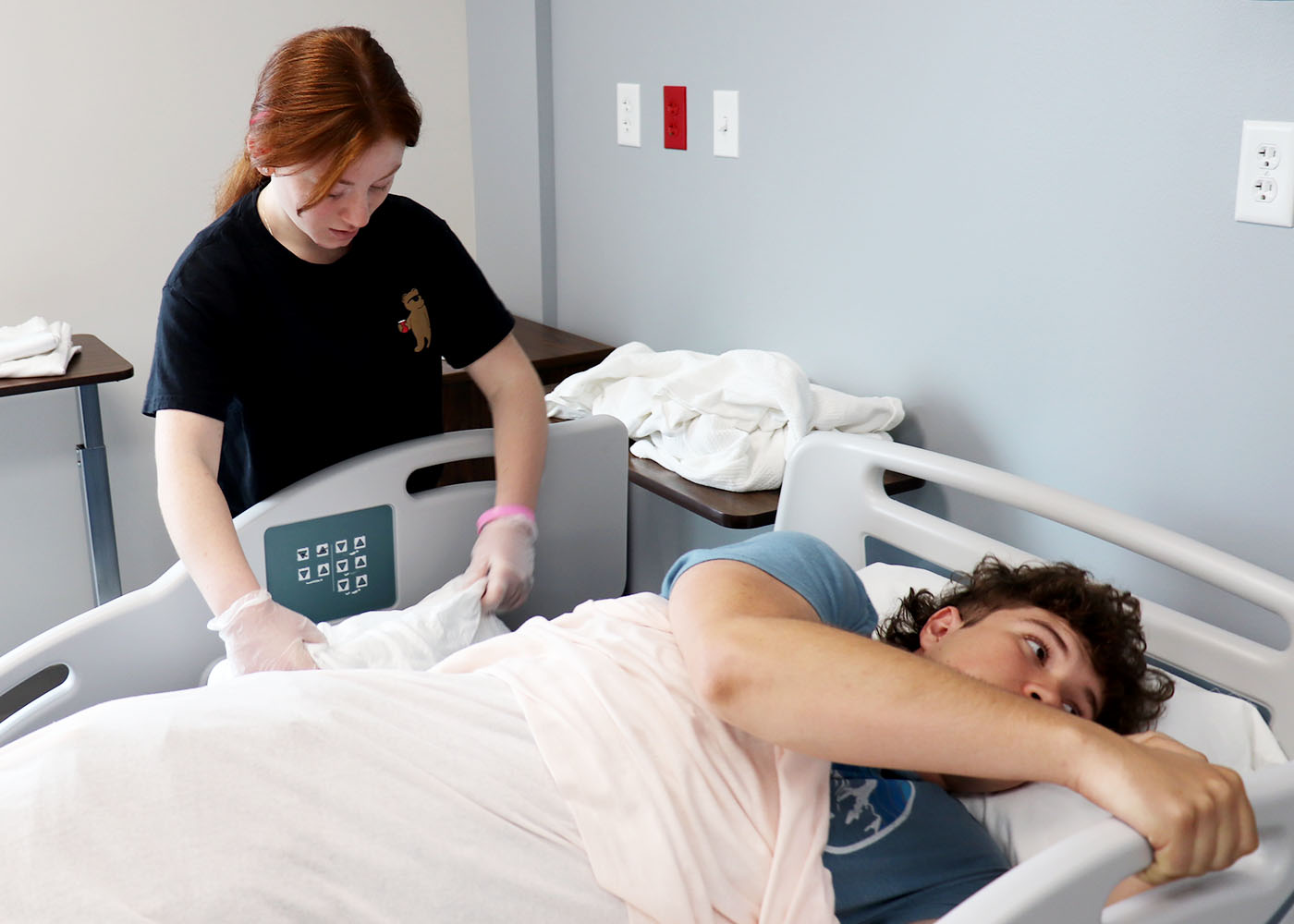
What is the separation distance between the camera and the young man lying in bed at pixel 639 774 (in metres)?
0.92

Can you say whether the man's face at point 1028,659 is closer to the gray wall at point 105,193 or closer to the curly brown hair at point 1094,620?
the curly brown hair at point 1094,620

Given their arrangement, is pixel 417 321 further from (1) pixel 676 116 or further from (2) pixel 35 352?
(2) pixel 35 352

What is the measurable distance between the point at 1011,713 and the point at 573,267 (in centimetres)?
205

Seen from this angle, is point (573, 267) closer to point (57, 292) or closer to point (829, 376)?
point (829, 376)

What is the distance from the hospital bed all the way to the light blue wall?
0.24 m

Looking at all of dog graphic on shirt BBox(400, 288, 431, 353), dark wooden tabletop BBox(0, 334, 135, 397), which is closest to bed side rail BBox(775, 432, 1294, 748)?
dog graphic on shirt BBox(400, 288, 431, 353)

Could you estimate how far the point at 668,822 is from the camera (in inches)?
40.6

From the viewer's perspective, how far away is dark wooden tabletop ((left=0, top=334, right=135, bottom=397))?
7.20 ft

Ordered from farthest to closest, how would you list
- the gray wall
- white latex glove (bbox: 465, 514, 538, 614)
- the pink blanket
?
1. the gray wall
2. white latex glove (bbox: 465, 514, 538, 614)
3. the pink blanket

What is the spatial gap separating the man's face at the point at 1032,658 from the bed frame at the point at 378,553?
2.40 ft

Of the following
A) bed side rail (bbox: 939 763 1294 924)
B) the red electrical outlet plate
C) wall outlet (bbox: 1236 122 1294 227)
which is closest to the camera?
bed side rail (bbox: 939 763 1294 924)

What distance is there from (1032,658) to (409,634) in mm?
752

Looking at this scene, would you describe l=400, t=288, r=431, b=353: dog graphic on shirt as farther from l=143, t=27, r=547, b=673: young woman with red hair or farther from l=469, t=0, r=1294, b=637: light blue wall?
l=469, t=0, r=1294, b=637: light blue wall

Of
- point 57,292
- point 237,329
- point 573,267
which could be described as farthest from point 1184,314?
point 57,292
